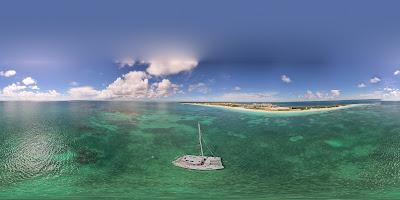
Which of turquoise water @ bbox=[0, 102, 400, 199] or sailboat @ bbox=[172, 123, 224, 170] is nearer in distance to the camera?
turquoise water @ bbox=[0, 102, 400, 199]

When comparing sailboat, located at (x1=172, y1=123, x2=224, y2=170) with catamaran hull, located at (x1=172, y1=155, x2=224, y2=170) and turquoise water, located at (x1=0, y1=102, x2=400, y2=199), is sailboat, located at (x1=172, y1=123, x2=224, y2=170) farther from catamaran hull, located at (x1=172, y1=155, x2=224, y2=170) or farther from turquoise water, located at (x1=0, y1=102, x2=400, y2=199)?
turquoise water, located at (x1=0, y1=102, x2=400, y2=199)

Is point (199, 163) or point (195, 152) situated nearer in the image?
point (199, 163)

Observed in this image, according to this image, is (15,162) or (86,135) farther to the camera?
(86,135)

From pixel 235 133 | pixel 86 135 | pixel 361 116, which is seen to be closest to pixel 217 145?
pixel 235 133

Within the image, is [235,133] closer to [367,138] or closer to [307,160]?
[307,160]

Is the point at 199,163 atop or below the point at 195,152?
below

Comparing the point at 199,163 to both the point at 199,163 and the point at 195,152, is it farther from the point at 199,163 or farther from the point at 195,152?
the point at 195,152

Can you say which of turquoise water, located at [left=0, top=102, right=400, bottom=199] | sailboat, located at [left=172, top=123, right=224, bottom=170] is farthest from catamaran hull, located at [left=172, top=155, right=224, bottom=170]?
turquoise water, located at [left=0, top=102, right=400, bottom=199]

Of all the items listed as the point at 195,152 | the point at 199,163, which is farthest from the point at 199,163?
the point at 195,152

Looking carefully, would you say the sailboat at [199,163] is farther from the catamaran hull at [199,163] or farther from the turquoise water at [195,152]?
the turquoise water at [195,152]
